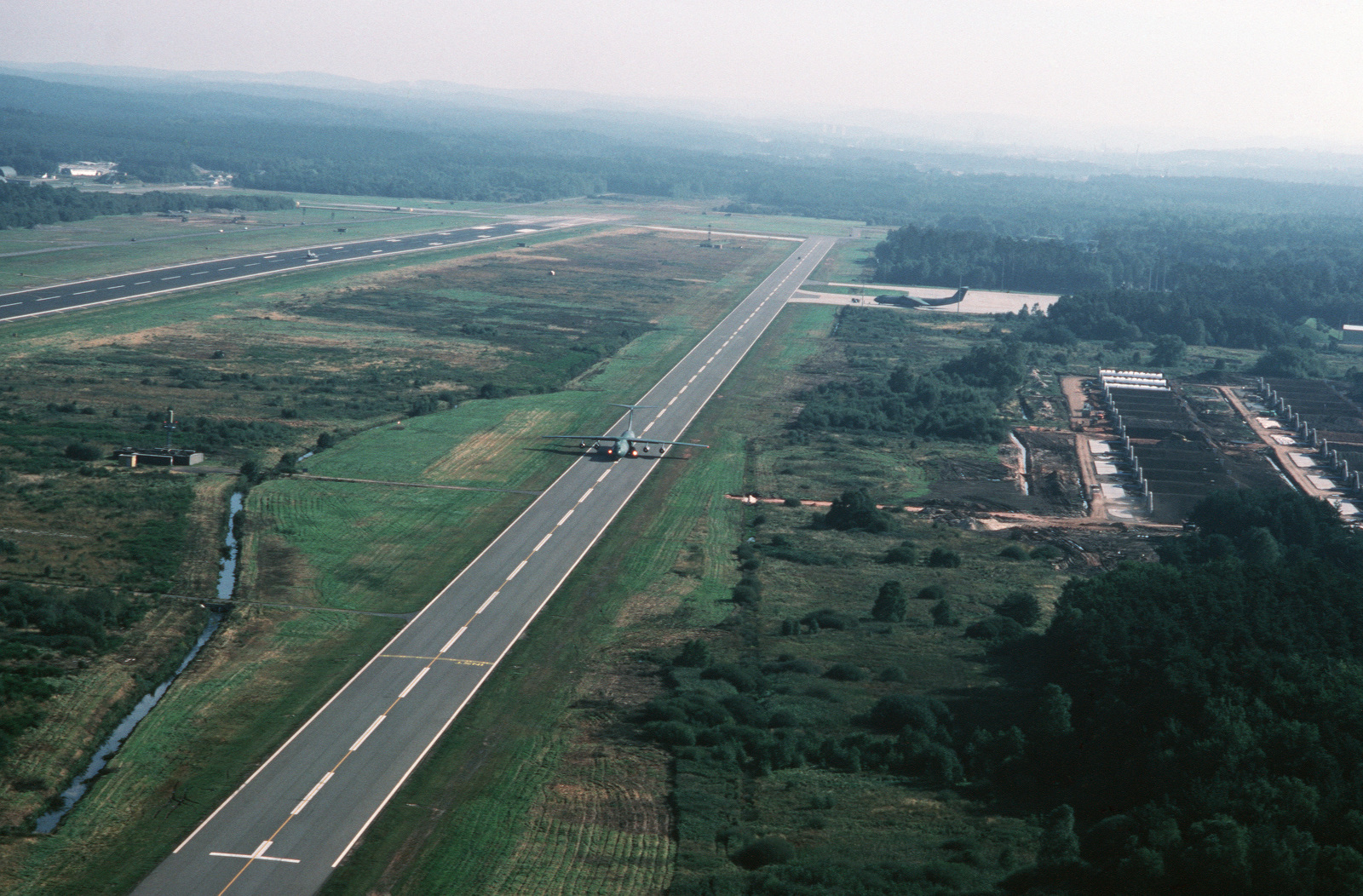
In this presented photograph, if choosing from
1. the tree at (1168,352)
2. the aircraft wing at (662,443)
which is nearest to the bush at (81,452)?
the aircraft wing at (662,443)

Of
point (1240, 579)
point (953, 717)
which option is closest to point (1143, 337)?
point (1240, 579)

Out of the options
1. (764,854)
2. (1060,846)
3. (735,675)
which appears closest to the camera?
(1060,846)

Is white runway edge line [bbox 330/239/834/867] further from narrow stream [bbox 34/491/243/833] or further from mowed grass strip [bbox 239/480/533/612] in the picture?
narrow stream [bbox 34/491/243/833]

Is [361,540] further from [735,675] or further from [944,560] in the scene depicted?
[944,560]

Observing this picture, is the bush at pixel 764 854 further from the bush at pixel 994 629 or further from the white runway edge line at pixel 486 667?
the bush at pixel 994 629

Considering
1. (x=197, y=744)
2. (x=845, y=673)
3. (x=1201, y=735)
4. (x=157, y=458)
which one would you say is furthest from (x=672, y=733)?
(x=157, y=458)
